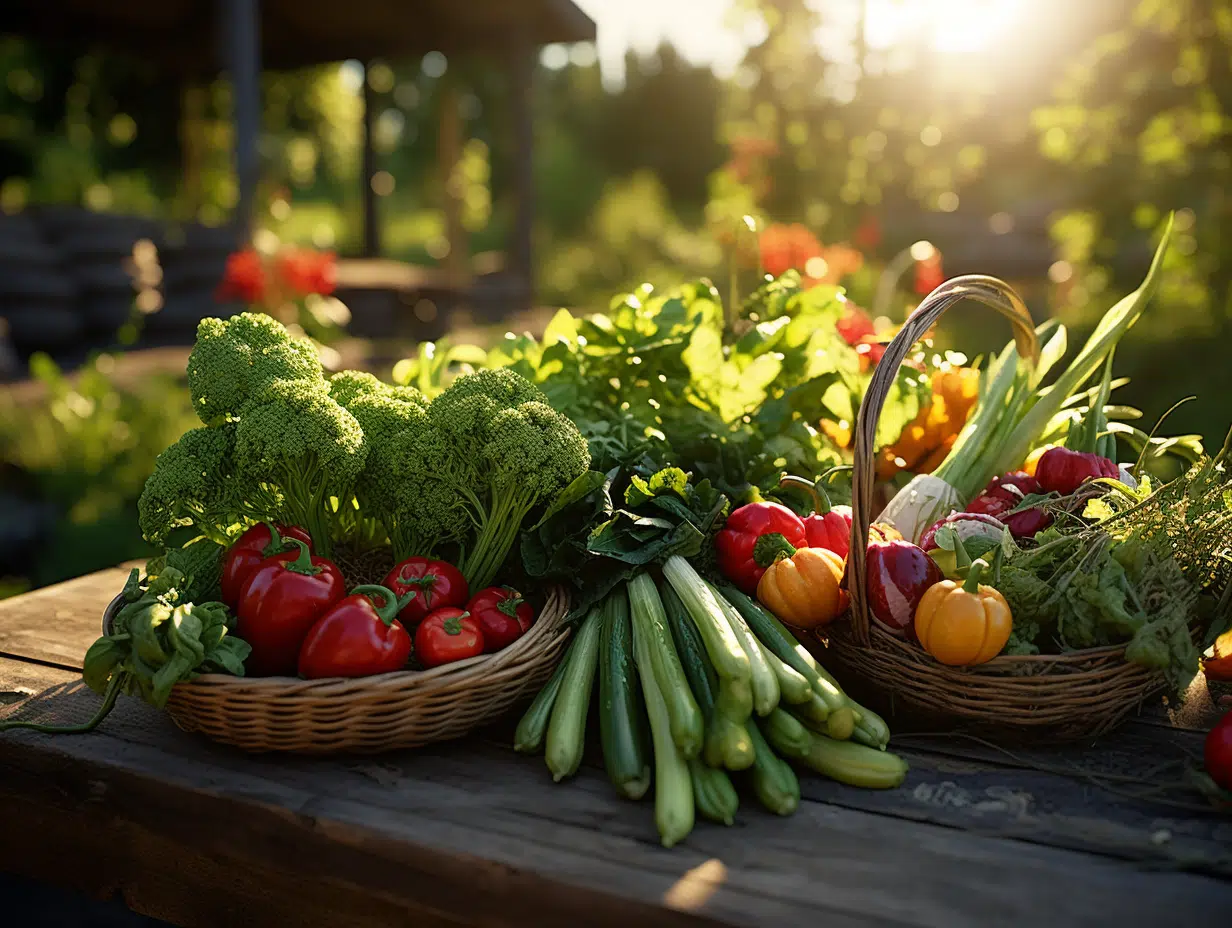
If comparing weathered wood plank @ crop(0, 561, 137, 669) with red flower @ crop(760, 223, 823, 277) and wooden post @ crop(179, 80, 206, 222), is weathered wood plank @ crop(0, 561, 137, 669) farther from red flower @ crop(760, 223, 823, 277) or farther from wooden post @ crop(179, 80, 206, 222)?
wooden post @ crop(179, 80, 206, 222)

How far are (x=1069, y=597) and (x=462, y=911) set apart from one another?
1080 mm

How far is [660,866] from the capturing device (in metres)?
1.43

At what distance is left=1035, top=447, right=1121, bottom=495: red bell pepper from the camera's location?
6.72 ft

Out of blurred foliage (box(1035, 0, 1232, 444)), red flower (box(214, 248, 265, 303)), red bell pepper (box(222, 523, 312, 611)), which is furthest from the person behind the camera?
blurred foliage (box(1035, 0, 1232, 444))

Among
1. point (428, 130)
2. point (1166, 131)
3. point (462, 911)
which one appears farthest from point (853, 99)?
point (428, 130)

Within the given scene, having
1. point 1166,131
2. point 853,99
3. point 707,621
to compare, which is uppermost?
point 853,99

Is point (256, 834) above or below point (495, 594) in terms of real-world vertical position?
below

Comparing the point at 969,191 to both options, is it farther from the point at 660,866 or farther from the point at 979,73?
the point at 660,866

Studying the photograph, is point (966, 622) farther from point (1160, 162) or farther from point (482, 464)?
point (1160, 162)

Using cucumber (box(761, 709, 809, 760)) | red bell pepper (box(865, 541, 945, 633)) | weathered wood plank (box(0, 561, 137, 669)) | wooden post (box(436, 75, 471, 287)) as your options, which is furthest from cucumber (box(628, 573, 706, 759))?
wooden post (box(436, 75, 471, 287))

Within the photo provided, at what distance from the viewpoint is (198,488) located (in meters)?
1.85

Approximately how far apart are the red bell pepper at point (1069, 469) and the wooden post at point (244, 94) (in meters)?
6.86

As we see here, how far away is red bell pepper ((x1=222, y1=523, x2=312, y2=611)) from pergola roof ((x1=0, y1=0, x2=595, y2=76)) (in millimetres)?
8455

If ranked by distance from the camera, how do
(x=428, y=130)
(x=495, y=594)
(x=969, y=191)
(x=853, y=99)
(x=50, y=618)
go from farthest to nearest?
(x=428, y=130) → (x=969, y=191) → (x=853, y=99) → (x=50, y=618) → (x=495, y=594)
